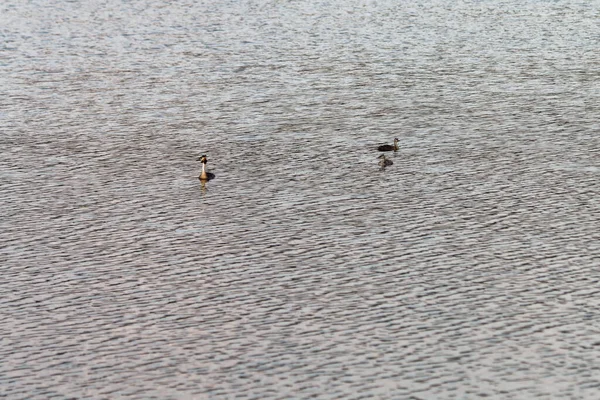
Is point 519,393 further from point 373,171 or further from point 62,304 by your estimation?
point 373,171

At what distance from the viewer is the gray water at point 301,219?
18.1m

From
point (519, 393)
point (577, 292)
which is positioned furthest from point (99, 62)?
point (519, 393)

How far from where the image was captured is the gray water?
18.1m

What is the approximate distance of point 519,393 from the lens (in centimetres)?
1698

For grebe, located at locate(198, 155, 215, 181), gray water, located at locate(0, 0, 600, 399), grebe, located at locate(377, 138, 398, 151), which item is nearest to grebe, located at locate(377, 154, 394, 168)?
gray water, located at locate(0, 0, 600, 399)

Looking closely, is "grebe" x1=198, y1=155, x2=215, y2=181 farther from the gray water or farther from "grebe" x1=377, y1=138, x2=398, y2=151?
"grebe" x1=377, y1=138, x2=398, y2=151

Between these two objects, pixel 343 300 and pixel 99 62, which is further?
pixel 99 62

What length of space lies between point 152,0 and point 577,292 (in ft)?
134

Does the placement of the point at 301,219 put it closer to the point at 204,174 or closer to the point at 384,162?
the point at 204,174

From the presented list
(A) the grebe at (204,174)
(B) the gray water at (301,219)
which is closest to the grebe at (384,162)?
(B) the gray water at (301,219)

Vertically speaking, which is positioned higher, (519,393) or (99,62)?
(99,62)

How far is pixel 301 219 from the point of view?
82.3 feet

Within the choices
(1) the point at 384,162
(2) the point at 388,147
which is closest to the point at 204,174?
(1) the point at 384,162

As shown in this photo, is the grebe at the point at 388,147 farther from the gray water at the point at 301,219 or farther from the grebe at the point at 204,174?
the grebe at the point at 204,174
